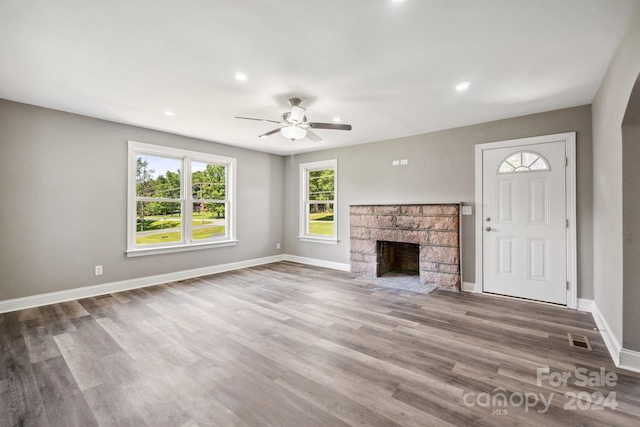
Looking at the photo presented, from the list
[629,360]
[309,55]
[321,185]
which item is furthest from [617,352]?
[321,185]

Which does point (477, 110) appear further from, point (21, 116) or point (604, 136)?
point (21, 116)

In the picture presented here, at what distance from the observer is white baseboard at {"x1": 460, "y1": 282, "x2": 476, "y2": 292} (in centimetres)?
422

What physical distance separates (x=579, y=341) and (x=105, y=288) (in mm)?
5916

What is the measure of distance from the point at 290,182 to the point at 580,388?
19.0ft

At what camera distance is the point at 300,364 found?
2.25 metres

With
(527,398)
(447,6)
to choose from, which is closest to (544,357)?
(527,398)

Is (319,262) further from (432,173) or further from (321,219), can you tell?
(432,173)

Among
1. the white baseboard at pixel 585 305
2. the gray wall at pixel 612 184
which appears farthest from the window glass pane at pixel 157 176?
the white baseboard at pixel 585 305

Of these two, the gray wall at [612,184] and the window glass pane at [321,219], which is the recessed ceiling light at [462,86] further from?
the window glass pane at [321,219]

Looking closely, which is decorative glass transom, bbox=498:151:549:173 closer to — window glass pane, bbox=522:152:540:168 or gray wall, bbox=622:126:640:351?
window glass pane, bbox=522:152:540:168

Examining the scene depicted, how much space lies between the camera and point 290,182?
22.0ft

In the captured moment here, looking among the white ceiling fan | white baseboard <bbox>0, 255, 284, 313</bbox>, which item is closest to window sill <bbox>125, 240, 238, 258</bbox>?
white baseboard <bbox>0, 255, 284, 313</bbox>

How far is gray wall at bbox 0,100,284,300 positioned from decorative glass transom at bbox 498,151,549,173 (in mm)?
5391

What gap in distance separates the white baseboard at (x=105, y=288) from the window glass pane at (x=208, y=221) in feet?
2.18
